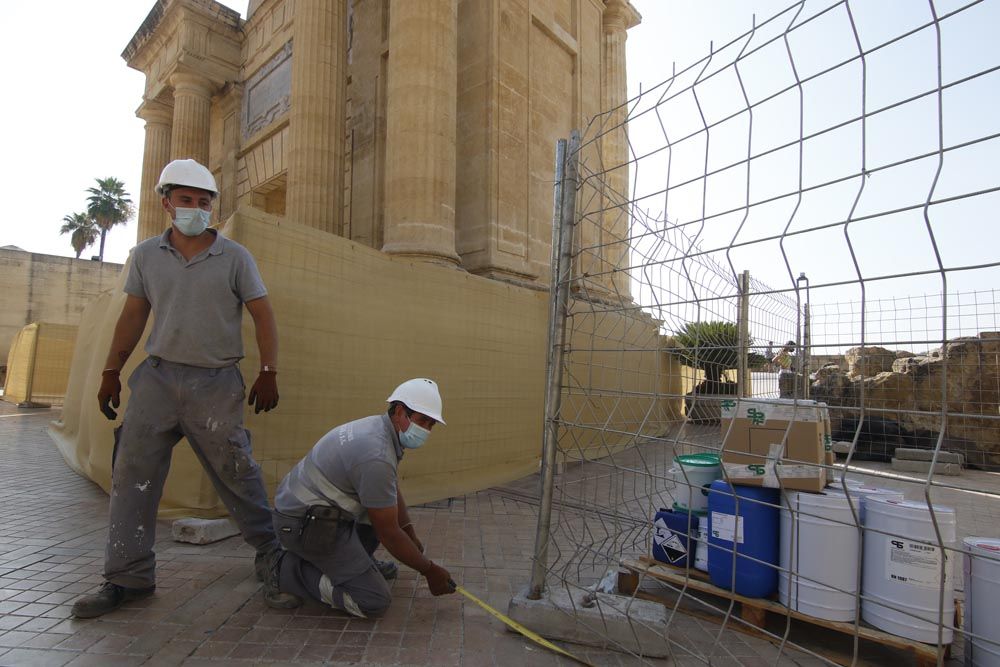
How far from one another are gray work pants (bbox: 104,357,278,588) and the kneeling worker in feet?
1.23

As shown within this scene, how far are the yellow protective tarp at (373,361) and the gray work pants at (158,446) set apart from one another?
1156 mm

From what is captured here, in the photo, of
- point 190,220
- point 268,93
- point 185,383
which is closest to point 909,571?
point 185,383

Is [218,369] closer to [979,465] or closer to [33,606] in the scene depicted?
[33,606]

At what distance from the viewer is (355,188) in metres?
10.9

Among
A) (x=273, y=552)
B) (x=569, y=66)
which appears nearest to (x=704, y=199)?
(x=273, y=552)

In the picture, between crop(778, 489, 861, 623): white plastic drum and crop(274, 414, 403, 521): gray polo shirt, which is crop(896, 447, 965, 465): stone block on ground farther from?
crop(274, 414, 403, 521): gray polo shirt

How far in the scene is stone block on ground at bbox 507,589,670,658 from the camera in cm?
236

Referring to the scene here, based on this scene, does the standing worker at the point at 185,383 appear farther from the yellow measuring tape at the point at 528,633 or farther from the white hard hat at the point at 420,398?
the yellow measuring tape at the point at 528,633

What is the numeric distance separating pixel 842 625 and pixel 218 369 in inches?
126

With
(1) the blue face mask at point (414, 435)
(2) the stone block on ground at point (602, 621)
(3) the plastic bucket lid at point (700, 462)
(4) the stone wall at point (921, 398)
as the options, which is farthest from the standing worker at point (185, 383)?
(4) the stone wall at point (921, 398)

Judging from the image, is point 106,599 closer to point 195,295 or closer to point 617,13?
point 195,295

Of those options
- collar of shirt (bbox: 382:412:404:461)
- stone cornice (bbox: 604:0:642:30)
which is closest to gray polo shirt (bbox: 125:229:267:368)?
collar of shirt (bbox: 382:412:404:461)

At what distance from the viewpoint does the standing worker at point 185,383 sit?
8.80ft

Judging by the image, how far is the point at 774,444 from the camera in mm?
2670
